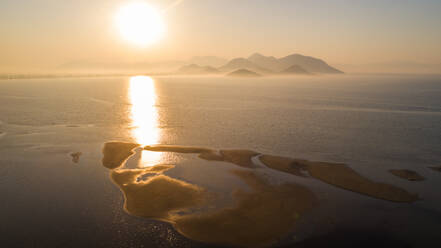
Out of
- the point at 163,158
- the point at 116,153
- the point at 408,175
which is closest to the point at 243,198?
the point at 163,158

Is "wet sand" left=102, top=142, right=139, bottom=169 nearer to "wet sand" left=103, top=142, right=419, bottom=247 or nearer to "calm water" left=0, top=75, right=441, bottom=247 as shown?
"wet sand" left=103, top=142, right=419, bottom=247

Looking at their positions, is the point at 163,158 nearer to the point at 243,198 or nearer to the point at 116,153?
the point at 116,153

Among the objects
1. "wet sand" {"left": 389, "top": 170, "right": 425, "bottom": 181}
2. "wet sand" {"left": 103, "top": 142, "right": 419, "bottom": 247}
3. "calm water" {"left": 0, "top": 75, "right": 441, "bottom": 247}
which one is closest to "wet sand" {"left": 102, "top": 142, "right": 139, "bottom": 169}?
"wet sand" {"left": 103, "top": 142, "right": 419, "bottom": 247}

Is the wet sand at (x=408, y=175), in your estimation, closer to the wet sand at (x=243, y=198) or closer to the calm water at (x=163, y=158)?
the calm water at (x=163, y=158)

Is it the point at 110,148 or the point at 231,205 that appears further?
the point at 110,148

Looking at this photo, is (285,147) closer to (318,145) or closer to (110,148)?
(318,145)

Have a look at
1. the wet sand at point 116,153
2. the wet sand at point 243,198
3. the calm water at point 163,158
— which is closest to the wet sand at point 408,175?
the calm water at point 163,158

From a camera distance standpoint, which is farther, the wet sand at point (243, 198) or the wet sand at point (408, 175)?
the wet sand at point (408, 175)

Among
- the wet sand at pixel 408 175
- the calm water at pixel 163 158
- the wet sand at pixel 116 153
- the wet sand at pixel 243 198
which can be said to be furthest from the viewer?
the wet sand at pixel 116 153

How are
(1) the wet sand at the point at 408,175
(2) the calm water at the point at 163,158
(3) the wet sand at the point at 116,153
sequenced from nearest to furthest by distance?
(2) the calm water at the point at 163,158 → (1) the wet sand at the point at 408,175 → (3) the wet sand at the point at 116,153

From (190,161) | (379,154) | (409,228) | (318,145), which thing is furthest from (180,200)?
(379,154)

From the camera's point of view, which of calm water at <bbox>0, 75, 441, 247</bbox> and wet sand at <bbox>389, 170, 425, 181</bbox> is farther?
wet sand at <bbox>389, 170, 425, 181</bbox>
